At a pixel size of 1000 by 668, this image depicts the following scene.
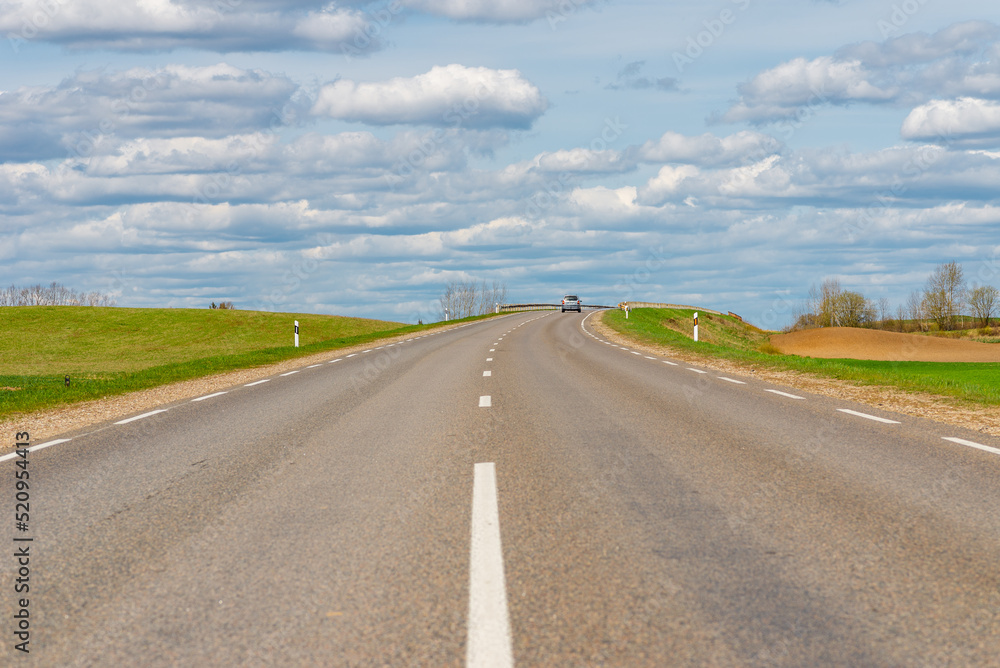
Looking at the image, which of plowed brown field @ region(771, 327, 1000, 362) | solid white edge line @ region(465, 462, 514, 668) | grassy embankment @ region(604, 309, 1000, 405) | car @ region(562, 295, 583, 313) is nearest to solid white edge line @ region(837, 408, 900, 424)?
grassy embankment @ region(604, 309, 1000, 405)

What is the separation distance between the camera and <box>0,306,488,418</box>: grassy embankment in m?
26.5

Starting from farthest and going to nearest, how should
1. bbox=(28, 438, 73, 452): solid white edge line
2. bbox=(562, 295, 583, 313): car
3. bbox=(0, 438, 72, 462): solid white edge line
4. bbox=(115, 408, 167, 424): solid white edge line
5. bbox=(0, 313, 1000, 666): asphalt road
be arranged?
bbox=(562, 295, 583, 313): car < bbox=(115, 408, 167, 424): solid white edge line < bbox=(28, 438, 73, 452): solid white edge line < bbox=(0, 438, 72, 462): solid white edge line < bbox=(0, 313, 1000, 666): asphalt road

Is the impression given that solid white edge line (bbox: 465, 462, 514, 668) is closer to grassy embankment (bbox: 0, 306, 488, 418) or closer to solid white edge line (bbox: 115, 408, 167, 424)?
solid white edge line (bbox: 115, 408, 167, 424)

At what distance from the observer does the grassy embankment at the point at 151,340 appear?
2651 centimetres

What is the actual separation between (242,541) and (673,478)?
11.6ft

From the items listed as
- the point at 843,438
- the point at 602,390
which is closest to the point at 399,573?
the point at 843,438

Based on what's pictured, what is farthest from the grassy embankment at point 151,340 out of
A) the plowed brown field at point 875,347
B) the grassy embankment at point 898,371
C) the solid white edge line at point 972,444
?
the plowed brown field at point 875,347

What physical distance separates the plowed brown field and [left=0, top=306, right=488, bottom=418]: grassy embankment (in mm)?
21829

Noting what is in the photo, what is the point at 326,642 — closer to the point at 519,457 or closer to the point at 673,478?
the point at 673,478

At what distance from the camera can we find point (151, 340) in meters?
58.7

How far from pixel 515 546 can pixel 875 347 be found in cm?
3807

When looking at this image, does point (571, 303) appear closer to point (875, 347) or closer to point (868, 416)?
point (875, 347)

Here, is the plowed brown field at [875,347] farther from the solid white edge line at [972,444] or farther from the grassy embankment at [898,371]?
the solid white edge line at [972,444]

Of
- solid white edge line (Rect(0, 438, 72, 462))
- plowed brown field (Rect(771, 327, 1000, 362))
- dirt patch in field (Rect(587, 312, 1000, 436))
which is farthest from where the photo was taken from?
plowed brown field (Rect(771, 327, 1000, 362))
